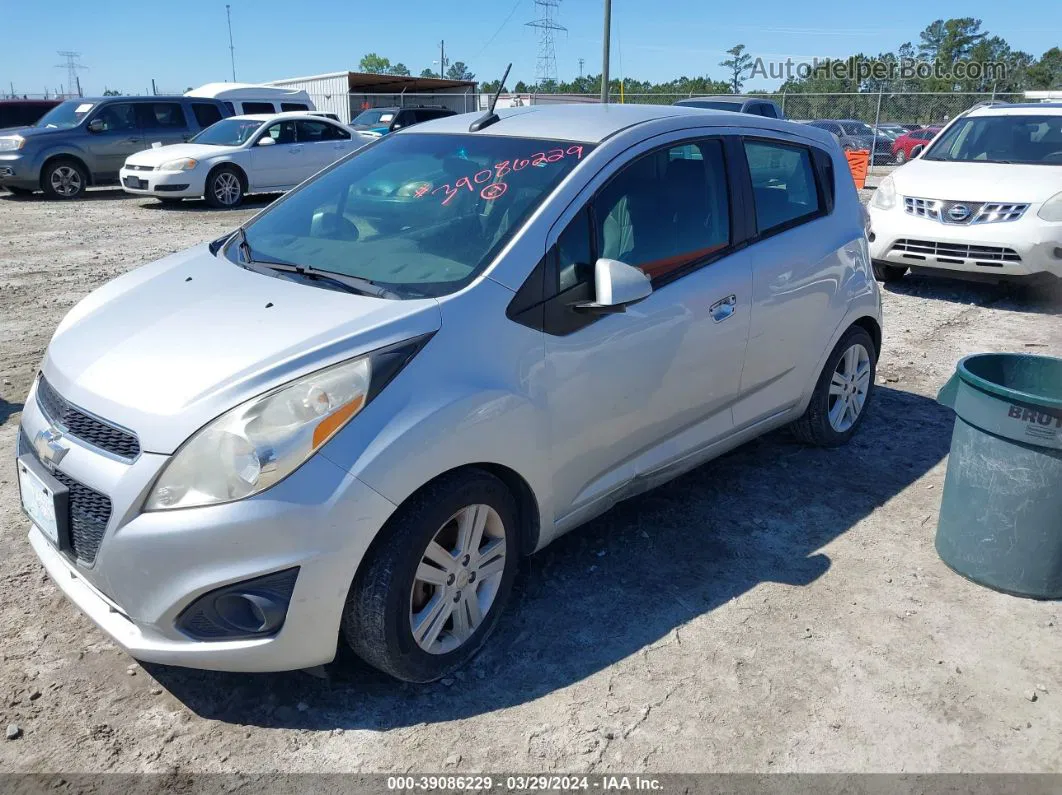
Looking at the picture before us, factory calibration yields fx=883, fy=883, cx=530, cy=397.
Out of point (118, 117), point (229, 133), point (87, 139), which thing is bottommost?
point (87, 139)

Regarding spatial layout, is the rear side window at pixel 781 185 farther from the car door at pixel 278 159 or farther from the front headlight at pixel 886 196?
the car door at pixel 278 159

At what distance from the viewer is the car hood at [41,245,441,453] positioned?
252cm

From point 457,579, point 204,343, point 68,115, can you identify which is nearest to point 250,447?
point 204,343

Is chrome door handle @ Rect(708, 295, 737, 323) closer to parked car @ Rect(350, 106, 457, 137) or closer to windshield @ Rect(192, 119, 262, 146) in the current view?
windshield @ Rect(192, 119, 262, 146)

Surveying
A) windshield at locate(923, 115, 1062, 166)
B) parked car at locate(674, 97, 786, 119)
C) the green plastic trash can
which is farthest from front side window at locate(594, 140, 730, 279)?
parked car at locate(674, 97, 786, 119)

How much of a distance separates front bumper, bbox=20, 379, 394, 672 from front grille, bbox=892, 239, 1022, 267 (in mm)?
7241

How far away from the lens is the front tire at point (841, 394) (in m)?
4.67

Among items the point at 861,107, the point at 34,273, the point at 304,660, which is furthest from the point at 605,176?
the point at 861,107

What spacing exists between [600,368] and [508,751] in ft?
4.39

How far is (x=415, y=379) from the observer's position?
2.68 meters

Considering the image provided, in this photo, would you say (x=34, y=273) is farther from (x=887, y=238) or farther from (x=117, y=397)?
(x=887, y=238)

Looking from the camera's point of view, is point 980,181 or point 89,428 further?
point 980,181

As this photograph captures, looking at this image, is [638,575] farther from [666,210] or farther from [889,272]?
[889,272]

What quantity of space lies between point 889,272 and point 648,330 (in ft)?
22.4
